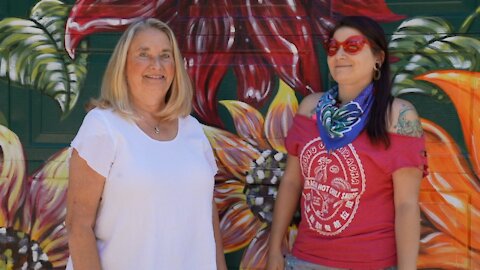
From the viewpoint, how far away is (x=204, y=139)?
248cm

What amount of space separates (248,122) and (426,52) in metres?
0.91

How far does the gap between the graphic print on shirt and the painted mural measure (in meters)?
0.67

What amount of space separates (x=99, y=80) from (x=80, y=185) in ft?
4.40

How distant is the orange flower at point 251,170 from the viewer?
326 centimetres

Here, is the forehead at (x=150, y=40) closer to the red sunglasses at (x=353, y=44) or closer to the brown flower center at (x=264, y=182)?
the red sunglasses at (x=353, y=44)

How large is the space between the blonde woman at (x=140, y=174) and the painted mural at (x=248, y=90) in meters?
0.89

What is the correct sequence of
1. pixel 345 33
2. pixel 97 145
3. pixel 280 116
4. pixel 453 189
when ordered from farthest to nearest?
pixel 280 116
pixel 453 189
pixel 345 33
pixel 97 145

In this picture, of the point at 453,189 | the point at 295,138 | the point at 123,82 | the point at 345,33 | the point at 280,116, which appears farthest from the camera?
the point at 280,116

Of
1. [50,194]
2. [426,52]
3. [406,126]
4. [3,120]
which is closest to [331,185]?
[406,126]

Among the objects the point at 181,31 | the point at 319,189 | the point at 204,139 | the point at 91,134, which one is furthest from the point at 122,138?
the point at 181,31

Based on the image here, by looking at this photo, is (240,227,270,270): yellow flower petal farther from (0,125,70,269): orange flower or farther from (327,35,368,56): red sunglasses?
(327,35,368,56): red sunglasses

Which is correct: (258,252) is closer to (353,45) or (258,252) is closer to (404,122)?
(404,122)

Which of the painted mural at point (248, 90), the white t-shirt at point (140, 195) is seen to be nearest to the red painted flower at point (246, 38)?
the painted mural at point (248, 90)

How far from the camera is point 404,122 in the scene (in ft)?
8.21
